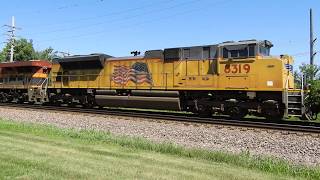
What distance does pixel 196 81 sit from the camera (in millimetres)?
19297

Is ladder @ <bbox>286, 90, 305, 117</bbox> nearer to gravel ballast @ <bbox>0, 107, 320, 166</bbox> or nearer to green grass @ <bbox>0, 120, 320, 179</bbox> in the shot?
gravel ballast @ <bbox>0, 107, 320, 166</bbox>

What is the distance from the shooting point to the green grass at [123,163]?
261 inches

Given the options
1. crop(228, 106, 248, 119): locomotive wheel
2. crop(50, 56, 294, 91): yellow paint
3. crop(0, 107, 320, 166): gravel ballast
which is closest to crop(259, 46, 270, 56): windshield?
crop(50, 56, 294, 91): yellow paint

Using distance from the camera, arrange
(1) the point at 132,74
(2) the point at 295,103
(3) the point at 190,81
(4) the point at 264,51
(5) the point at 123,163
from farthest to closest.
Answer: (1) the point at 132,74, (3) the point at 190,81, (4) the point at 264,51, (2) the point at 295,103, (5) the point at 123,163

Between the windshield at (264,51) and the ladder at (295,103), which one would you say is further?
the windshield at (264,51)

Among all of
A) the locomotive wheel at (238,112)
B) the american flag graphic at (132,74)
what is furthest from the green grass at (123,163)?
the american flag graphic at (132,74)

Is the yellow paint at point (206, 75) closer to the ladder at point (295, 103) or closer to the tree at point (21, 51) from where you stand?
the ladder at point (295, 103)

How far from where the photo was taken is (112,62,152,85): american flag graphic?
70.3ft

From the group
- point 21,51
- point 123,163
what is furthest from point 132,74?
point 21,51

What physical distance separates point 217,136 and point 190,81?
6.92 metres

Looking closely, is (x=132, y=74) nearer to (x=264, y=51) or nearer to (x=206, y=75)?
(x=206, y=75)

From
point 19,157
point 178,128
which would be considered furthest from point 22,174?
point 178,128

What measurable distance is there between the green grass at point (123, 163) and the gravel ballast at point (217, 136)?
172 cm

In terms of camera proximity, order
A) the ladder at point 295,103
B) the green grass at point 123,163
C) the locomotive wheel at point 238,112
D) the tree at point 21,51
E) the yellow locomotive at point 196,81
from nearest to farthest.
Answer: the green grass at point 123,163
the ladder at point 295,103
the yellow locomotive at point 196,81
the locomotive wheel at point 238,112
the tree at point 21,51
